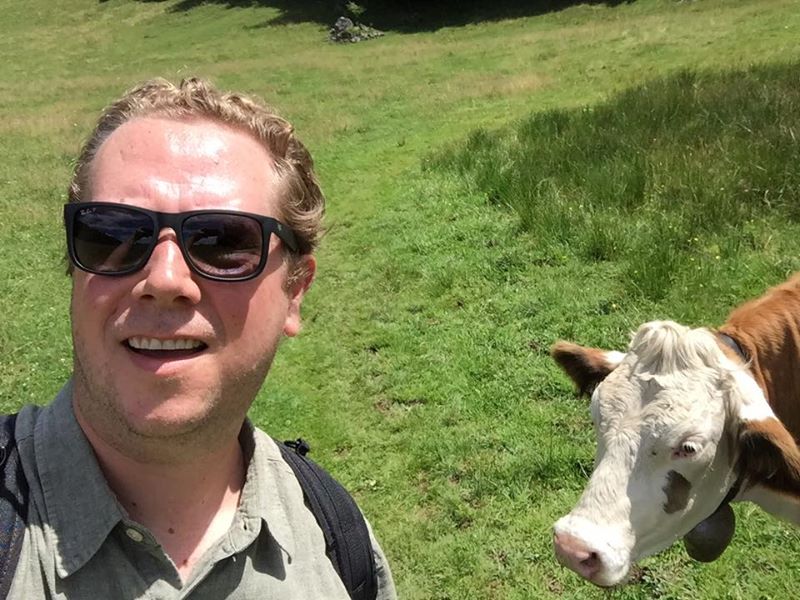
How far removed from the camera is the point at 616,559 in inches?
103

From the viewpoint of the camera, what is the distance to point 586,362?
3.34m

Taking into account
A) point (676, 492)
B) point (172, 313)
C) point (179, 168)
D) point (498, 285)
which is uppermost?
point (179, 168)

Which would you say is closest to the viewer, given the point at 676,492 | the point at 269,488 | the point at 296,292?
the point at 269,488

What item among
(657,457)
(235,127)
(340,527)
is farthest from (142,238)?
(657,457)

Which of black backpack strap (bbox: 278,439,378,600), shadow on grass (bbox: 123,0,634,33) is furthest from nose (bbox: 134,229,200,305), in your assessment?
shadow on grass (bbox: 123,0,634,33)

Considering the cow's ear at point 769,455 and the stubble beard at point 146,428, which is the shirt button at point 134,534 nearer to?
the stubble beard at point 146,428

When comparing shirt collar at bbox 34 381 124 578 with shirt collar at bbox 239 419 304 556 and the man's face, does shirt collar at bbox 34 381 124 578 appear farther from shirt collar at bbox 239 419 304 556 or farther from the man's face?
shirt collar at bbox 239 419 304 556

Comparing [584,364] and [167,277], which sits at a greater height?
[167,277]

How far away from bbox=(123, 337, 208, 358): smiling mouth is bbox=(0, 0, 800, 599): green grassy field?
1.31m

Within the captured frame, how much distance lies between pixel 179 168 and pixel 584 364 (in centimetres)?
232

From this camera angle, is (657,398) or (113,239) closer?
(113,239)

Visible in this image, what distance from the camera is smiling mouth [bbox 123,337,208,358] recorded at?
57.8 inches

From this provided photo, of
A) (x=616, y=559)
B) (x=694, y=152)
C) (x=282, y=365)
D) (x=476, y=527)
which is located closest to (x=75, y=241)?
(x=616, y=559)

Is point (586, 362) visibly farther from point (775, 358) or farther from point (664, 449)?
point (775, 358)
